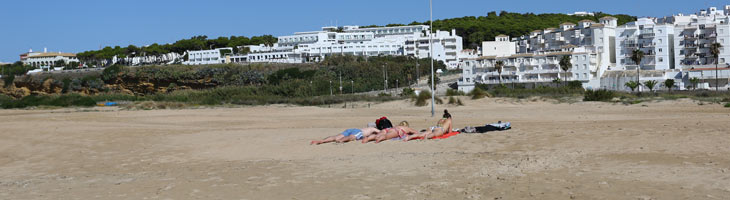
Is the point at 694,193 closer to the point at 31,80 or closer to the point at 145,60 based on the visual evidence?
the point at 31,80

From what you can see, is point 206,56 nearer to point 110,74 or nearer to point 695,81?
point 110,74

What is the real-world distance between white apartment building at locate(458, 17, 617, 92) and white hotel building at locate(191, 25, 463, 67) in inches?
839

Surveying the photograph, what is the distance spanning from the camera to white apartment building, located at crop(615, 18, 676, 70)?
70188 mm

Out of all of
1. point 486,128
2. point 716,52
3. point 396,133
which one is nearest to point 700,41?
point 716,52

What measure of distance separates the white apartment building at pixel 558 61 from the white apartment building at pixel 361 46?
21268mm

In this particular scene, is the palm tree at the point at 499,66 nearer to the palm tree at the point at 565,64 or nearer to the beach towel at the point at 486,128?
the palm tree at the point at 565,64

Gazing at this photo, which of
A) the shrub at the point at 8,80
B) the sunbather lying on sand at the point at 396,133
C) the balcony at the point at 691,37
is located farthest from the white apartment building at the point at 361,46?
the sunbather lying on sand at the point at 396,133

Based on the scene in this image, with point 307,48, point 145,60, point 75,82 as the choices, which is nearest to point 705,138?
point 75,82

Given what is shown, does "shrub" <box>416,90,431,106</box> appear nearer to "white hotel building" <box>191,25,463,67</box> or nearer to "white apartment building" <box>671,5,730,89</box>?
"white apartment building" <box>671,5,730,89</box>

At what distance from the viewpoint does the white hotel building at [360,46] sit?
9988 centimetres

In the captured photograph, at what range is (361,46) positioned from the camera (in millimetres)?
104250

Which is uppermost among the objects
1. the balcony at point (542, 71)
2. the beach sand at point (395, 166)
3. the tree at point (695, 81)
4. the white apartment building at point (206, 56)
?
the white apartment building at point (206, 56)

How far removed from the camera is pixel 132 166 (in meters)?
11.8

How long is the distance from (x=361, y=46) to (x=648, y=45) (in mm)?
44645
